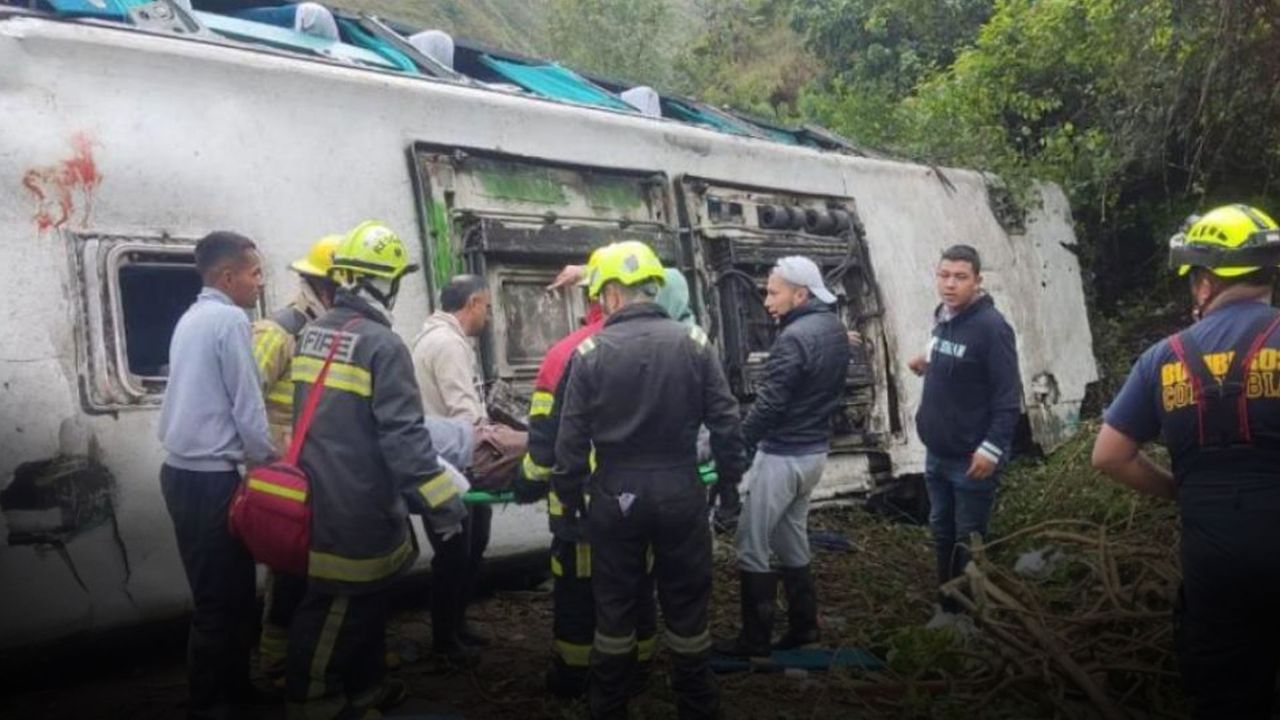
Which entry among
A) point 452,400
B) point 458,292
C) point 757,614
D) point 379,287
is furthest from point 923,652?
point 379,287

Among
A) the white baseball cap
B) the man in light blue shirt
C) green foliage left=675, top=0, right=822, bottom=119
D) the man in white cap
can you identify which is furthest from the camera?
green foliage left=675, top=0, right=822, bottom=119

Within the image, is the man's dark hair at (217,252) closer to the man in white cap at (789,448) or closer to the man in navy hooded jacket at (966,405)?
the man in white cap at (789,448)

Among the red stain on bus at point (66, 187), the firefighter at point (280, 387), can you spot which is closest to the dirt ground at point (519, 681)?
the firefighter at point (280, 387)

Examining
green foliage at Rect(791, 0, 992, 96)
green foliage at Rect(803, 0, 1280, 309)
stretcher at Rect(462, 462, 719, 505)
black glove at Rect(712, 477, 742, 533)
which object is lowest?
black glove at Rect(712, 477, 742, 533)

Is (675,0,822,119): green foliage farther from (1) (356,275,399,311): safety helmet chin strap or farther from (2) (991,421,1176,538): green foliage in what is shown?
(1) (356,275,399,311): safety helmet chin strap

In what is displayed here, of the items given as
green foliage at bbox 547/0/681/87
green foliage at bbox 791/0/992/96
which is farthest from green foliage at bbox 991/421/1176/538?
green foliage at bbox 547/0/681/87

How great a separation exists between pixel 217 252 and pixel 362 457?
982 millimetres

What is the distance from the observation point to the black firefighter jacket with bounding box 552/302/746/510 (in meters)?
3.55

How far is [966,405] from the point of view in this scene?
4.80m

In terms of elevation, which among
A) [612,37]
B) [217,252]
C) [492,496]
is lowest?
[492,496]

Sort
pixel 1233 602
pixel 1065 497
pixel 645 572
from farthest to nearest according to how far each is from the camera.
A: pixel 1065 497, pixel 645 572, pixel 1233 602

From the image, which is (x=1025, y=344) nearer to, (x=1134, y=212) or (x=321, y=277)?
(x=1134, y=212)

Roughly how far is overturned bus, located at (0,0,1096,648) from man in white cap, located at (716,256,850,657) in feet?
4.64

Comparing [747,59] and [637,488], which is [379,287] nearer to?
[637,488]
